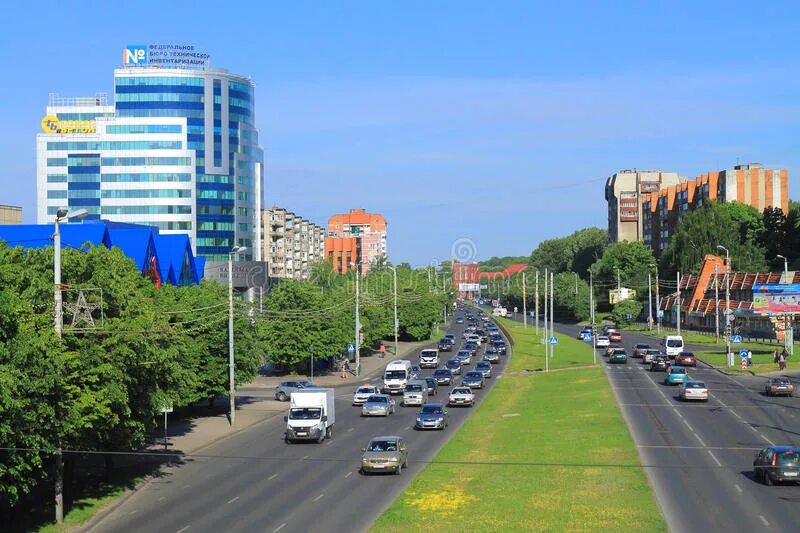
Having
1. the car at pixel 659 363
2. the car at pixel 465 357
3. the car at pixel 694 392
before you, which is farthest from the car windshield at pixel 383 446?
the car at pixel 465 357

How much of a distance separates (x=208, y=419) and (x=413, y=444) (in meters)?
17.0

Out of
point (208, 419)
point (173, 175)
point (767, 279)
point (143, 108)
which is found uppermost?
point (143, 108)

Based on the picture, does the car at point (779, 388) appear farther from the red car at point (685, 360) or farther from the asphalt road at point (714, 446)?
the red car at point (685, 360)

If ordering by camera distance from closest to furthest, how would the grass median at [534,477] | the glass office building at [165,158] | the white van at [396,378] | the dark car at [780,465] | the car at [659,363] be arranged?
the grass median at [534,477] < the dark car at [780,465] < the white van at [396,378] < the car at [659,363] < the glass office building at [165,158]

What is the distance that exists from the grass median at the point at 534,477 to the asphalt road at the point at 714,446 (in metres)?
0.83

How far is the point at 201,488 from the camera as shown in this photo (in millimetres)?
36938

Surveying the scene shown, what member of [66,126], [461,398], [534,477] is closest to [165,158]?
[66,126]

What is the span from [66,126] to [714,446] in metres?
128

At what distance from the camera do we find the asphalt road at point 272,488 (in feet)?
101

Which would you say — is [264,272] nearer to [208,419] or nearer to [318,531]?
[208,419]

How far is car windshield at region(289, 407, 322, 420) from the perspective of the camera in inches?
1927

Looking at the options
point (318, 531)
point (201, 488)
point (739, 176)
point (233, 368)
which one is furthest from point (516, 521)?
point (739, 176)

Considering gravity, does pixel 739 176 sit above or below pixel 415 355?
above

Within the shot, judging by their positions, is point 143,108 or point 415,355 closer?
point 415,355
